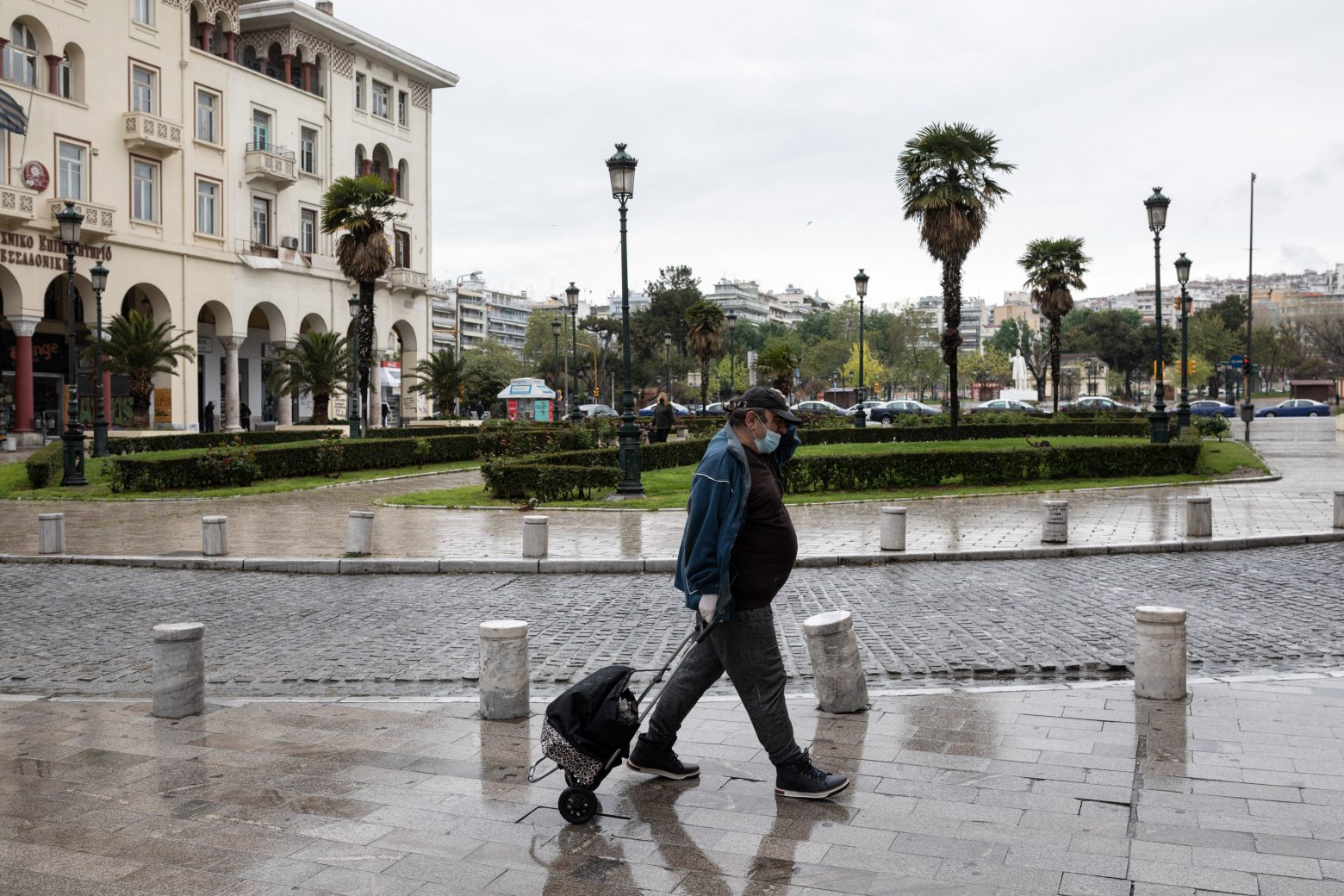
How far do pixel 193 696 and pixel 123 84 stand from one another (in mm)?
37634

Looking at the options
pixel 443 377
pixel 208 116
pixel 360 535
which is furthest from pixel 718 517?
pixel 208 116

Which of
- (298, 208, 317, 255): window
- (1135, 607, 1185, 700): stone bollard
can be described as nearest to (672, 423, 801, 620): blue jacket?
Answer: (1135, 607, 1185, 700): stone bollard

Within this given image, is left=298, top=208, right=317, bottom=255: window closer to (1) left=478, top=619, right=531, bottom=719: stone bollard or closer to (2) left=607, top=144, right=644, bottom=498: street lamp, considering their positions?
(2) left=607, top=144, right=644, bottom=498: street lamp

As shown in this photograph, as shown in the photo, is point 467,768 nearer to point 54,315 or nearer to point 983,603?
point 983,603

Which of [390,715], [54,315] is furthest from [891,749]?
[54,315]

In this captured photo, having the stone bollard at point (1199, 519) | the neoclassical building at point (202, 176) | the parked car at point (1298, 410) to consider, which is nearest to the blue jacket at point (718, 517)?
the stone bollard at point (1199, 519)

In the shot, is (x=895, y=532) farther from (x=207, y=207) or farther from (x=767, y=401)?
(x=207, y=207)

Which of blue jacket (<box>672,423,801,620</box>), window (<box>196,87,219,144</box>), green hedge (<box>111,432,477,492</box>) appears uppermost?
window (<box>196,87,219,144</box>)

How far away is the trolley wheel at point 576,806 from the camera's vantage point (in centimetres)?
455

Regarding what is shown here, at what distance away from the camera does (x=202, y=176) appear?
41.7 meters

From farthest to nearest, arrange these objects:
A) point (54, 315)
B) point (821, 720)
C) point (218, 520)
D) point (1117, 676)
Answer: point (54, 315)
point (218, 520)
point (1117, 676)
point (821, 720)

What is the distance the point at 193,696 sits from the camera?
634 centimetres

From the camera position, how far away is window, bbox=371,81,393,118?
5162 centimetres

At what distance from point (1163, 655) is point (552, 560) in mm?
6860
